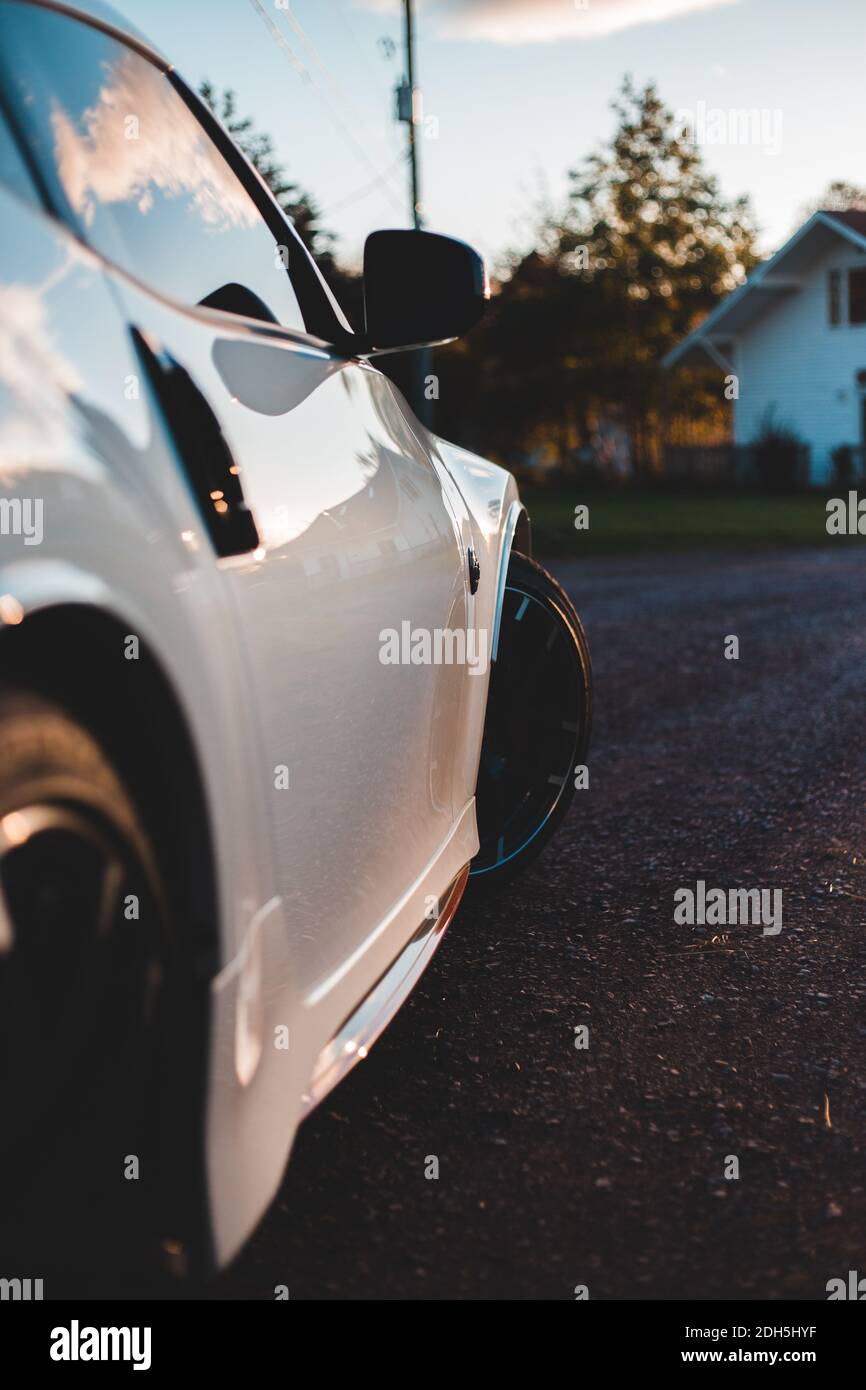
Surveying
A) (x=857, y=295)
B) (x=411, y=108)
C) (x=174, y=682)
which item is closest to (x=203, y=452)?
(x=174, y=682)

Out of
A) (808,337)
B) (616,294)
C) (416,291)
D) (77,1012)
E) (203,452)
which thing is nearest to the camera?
(77,1012)

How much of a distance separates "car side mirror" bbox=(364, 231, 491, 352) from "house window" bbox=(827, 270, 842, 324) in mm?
38078

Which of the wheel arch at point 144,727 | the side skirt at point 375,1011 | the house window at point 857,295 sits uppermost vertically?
the house window at point 857,295

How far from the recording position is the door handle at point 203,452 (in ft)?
5.49

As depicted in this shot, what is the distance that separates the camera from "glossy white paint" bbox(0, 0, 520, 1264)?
4.66 ft

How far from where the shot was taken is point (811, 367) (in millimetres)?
38750

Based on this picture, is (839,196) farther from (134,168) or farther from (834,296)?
(134,168)

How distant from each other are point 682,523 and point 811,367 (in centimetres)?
1669

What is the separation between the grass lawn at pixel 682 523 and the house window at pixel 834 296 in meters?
5.11

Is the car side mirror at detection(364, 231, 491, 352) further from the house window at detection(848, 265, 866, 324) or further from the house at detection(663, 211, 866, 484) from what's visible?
the house window at detection(848, 265, 866, 324)

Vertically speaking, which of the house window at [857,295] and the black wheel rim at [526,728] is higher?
the house window at [857,295]

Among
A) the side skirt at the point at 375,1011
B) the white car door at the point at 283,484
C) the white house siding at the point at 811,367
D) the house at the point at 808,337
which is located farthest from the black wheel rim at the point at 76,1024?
the white house siding at the point at 811,367

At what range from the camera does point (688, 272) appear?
52.5m

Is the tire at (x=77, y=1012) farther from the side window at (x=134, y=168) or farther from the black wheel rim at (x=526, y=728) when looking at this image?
the black wheel rim at (x=526, y=728)
